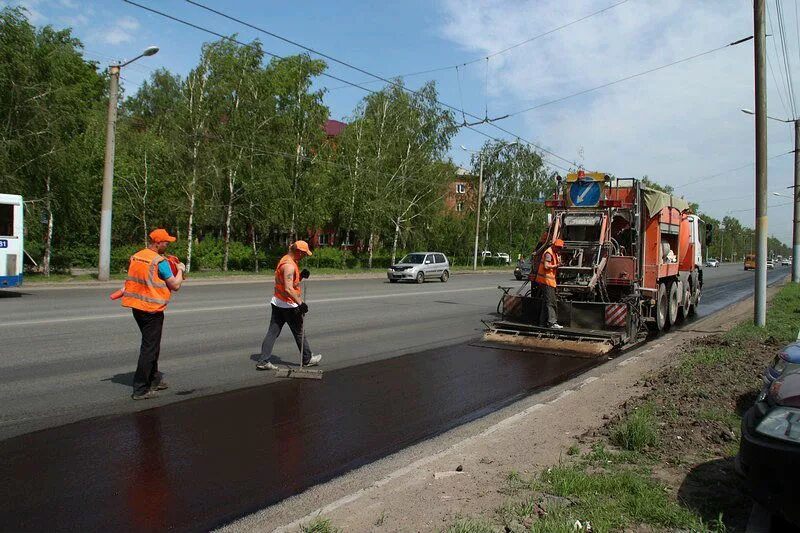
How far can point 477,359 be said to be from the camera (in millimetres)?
9711

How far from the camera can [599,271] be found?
11.6 metres

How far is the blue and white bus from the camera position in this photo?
57.2 ft

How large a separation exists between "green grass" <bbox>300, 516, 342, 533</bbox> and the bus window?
59.2ft

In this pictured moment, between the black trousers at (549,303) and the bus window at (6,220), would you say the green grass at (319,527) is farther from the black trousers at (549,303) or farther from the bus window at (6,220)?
the bus window at (6,220)

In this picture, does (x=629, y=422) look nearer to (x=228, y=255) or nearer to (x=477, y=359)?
(x=477, y=359)

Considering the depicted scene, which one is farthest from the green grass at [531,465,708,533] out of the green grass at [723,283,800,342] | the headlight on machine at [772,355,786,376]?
the green grass at [723,283,800,342]

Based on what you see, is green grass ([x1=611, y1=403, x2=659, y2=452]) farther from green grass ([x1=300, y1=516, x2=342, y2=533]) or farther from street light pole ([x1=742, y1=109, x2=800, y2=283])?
street light pole ([x1=742, y1=109, x2=800, y2=283])

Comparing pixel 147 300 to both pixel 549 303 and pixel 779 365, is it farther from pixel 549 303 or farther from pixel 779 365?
pixel 549 303

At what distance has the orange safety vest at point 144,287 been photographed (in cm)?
636

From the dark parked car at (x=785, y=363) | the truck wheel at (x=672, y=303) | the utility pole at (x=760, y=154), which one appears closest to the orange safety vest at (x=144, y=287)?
the dark parked car at (x=785, y=363)

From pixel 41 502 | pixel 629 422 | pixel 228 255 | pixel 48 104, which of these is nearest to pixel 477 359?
pixel 629 422

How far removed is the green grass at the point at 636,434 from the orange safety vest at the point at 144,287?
4584 millimetres

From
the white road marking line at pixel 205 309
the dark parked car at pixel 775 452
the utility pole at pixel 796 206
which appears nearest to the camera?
the dark parked car at pixel 775 452

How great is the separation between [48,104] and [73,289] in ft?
29.2
